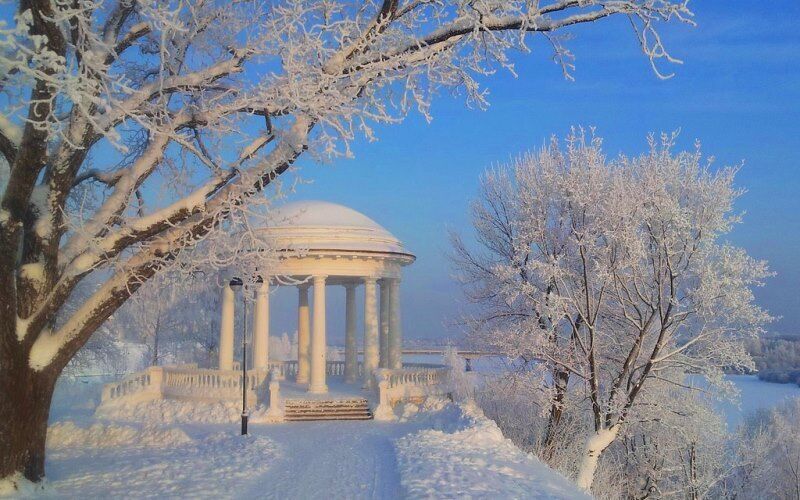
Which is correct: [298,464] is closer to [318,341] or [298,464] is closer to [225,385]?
[318,341]

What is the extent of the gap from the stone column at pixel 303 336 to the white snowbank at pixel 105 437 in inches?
487

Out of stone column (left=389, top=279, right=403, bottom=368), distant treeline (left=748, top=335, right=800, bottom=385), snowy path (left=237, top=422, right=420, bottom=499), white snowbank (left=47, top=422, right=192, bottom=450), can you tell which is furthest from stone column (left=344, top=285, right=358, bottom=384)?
distant treeline (left=748, top=335, right=800, bottom=385)

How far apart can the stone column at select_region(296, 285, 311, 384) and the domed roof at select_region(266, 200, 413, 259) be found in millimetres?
4914

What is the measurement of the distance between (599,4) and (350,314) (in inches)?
911

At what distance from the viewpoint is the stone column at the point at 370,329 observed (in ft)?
78.0

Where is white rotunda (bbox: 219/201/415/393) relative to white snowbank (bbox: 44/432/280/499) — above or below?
above

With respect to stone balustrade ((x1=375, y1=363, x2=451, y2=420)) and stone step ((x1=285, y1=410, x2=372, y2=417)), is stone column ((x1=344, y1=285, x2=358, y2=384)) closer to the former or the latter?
stone balustrade ((x1=375, y1=363, x2=451, y2=420))

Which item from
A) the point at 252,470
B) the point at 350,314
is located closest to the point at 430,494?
the point at 252,470

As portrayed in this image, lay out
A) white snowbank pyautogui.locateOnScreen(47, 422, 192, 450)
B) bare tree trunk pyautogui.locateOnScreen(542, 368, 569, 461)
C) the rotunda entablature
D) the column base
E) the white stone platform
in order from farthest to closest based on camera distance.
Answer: the rotunda entablature → the column base → the white stone platform → bare tree trunk pyautogui.locateOnScreen(542, 368, 569, 461) → white snowbank pyautogui.locateOnScreen(47, 422, 192, 450)

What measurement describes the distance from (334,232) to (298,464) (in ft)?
38.6

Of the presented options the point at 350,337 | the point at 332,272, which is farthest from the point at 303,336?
the point at 332,272

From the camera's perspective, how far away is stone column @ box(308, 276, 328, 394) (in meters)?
22.8

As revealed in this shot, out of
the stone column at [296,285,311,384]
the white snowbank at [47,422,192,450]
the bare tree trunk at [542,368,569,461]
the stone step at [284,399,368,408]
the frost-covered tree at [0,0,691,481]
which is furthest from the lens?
the stone column at [296,285,311,384]

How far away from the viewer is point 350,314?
96.1 feet
